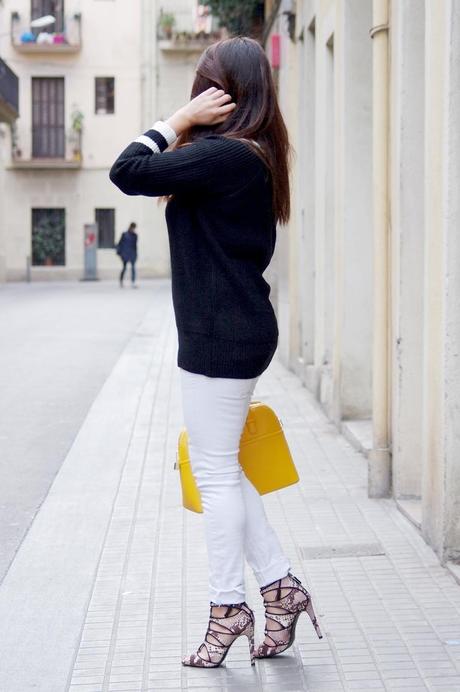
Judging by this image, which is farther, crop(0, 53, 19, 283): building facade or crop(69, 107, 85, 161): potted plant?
crop(69, 107, 85, 161): potted plant

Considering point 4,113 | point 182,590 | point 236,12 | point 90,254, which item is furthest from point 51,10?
point 182,590

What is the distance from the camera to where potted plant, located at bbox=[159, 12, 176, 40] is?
1756 inches

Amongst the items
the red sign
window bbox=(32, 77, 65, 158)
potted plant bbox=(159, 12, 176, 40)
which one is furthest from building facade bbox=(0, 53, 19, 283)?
the red sign

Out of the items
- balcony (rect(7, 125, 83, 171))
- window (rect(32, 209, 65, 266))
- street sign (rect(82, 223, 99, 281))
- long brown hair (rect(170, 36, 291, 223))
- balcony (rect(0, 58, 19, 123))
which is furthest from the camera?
window (rect(32, 209, 65, 266))

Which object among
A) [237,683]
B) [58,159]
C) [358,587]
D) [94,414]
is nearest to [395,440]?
[358,587]

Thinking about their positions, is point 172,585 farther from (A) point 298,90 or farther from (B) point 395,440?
(A) point 298,90

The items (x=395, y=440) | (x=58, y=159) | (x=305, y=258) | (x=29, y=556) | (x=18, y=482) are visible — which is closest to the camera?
(x=29, y=556)

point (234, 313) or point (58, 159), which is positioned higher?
point (58, 159)

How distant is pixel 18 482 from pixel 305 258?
5834 mm

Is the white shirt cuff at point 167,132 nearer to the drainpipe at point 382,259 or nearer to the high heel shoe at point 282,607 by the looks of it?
the high heel shoe at point 282,607

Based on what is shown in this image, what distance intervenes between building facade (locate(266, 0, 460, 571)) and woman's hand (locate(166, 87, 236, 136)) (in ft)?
5.05

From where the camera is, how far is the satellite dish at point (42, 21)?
4337cm

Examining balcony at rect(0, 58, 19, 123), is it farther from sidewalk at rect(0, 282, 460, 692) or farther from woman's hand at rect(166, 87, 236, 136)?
woman's hand at rect(166, 87, 236, 136)

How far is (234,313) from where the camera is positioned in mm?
4027
